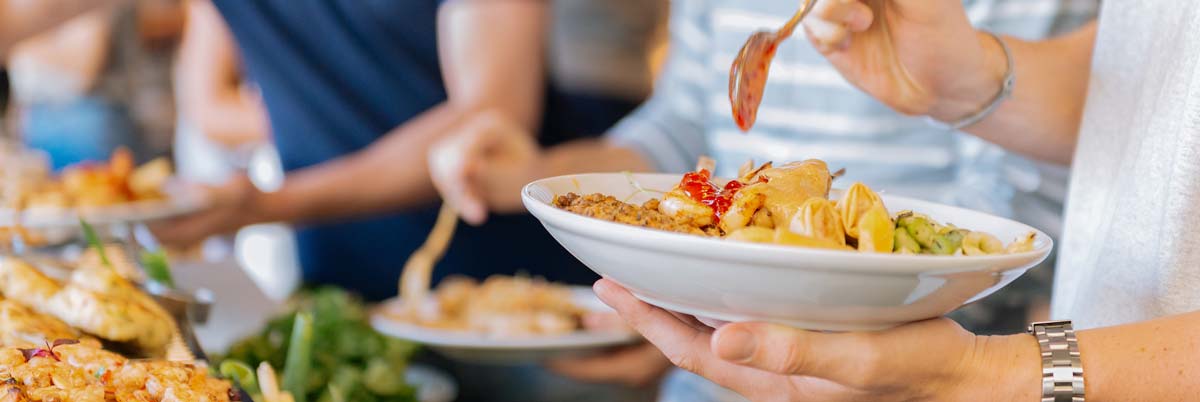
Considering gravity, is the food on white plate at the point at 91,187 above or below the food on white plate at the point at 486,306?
above

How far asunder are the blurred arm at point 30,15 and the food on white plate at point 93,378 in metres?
1.93

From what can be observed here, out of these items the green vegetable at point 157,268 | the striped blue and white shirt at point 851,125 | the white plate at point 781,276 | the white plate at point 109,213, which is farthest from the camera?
the white plate at point 109,213

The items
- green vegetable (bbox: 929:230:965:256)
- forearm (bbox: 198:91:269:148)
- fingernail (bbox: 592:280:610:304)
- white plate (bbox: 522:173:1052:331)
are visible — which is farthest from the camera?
forearm (bbox: 198:91:269:148)

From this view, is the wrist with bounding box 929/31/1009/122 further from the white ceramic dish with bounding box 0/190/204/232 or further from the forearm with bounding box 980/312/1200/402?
the white ceramic dish with bounding box 0/190/204/232

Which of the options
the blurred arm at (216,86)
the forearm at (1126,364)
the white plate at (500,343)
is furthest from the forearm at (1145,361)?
the blurred arm at (216,86)

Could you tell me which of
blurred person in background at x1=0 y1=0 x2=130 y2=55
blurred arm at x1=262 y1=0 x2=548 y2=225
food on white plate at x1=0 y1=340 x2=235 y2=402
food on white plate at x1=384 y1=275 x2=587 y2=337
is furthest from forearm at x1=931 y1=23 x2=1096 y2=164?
blurred person in background at x1=0 y1=0 x2=130 y2=55

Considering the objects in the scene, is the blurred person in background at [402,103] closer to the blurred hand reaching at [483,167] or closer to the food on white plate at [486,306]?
the food on white plate at [486,306]

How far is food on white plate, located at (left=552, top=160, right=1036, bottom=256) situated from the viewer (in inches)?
32.7

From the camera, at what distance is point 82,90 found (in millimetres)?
5961

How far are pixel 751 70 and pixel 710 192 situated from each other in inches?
7.9

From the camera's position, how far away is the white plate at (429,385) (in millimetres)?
2053

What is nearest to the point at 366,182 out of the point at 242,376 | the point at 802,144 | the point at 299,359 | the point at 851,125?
the point at 802,144

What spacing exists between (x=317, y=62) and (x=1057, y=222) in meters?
2.20

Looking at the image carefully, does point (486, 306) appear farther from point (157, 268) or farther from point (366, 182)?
point (157, 268)
